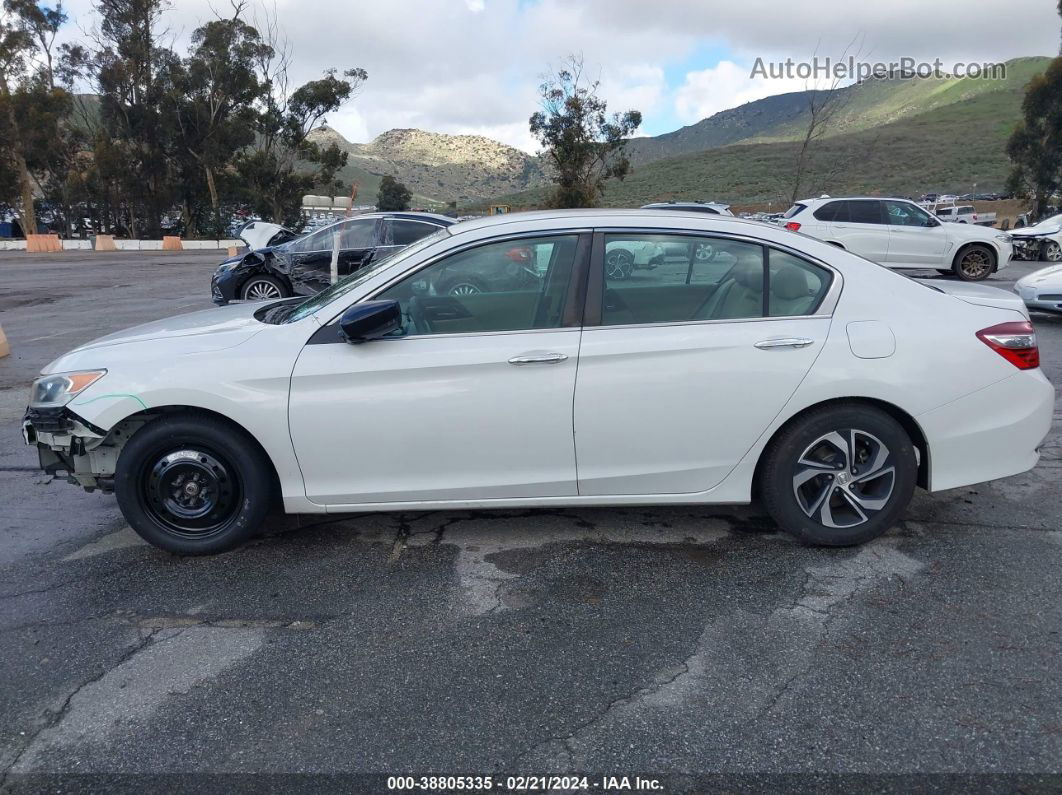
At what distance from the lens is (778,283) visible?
13.5ft

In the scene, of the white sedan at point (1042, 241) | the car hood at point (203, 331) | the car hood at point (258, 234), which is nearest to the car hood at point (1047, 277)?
the white sedan at point (1042, 241)

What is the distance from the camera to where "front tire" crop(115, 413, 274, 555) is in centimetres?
400

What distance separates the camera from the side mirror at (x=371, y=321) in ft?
12.6

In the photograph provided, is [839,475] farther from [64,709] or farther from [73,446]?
[73,446]

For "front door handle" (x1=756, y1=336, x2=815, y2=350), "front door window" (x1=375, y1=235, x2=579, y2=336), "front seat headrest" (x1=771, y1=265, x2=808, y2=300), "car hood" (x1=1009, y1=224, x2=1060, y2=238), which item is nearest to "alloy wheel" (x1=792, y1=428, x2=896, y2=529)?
"front door handle" (x1=756, y1=336, x2=815, y2=350)

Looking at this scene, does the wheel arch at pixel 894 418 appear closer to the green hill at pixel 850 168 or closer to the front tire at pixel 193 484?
the front tire at pixel 193 484

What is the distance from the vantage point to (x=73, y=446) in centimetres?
407

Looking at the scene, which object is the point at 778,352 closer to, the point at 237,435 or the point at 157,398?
the point at 237,435

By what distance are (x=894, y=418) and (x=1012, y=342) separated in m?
0.69

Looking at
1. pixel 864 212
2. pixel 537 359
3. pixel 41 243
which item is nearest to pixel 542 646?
pixel 537 359

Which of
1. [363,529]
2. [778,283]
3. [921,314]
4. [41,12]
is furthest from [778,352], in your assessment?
[41,12]

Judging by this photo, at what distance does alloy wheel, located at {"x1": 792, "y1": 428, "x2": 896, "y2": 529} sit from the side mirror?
2089mm

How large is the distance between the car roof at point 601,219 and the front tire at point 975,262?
14.6 m

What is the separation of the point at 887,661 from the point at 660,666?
0.87 m
